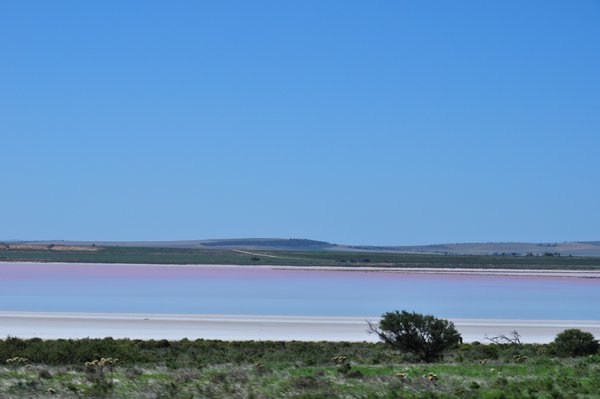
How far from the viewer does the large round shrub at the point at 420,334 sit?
2402cm

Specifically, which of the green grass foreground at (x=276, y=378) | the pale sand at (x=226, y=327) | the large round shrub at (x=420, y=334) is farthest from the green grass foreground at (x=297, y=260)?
the green grass foreground at (x=276, y=378)

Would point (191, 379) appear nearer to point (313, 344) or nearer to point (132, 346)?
point (132, 346)

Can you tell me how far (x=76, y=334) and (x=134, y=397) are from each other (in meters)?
18.6

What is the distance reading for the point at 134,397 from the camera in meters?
13.8

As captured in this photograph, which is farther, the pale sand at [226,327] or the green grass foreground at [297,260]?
the green grass foreground at [297,260]

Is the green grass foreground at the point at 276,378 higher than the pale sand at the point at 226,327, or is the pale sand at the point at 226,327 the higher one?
the green grass foreground at the point at 276,378

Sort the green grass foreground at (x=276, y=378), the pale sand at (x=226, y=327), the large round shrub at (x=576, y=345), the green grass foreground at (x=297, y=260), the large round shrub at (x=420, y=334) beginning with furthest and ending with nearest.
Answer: the green grass foreground at (x=297, y=260)
the pale sand at (x=226, y=327)
the large round shrub at (x=576, y=345)
the large round shrub at (x=420, y=334)
the green grass foreground at (x=276, y=378)

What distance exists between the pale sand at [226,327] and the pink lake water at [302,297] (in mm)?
3310

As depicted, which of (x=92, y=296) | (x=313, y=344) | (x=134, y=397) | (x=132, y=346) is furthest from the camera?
(x=92, y=296)

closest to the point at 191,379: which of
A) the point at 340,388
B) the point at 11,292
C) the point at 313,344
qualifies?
the point at 340,388

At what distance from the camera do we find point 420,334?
24453mm

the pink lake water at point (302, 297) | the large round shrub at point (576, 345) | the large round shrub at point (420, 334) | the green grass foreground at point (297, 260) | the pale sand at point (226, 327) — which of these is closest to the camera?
the large round shrub at point (420, 334)

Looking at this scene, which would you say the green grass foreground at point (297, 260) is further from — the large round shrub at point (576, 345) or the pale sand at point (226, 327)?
the large round shrub at point (576, 345)

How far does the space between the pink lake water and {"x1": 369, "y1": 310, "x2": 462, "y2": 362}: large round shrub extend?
18.4 meters
